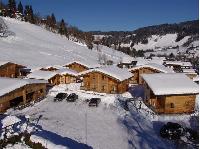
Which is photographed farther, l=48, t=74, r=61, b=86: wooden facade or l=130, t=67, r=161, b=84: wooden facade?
l=130, t=67, r=161, b=84: wooden facade

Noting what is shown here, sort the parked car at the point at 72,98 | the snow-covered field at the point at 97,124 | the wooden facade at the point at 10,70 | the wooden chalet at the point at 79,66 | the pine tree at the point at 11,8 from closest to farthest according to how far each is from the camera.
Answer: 1. the snow-covered field at the point at 97,124
2. the parked car at the point at 72,98
3. the wooden facade at the point at 10,70
4. the wooden chalet at the point at 79,66
5. the pine tree at the point at 11,8

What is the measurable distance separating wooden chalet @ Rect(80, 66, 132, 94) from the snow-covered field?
3.92 meters

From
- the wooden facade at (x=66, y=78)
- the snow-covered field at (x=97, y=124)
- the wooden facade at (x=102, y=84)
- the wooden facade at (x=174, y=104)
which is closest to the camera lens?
the snow-covered field at (x=97, y=124)

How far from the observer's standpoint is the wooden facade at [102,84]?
5956cm

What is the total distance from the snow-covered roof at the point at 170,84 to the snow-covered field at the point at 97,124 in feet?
11.7

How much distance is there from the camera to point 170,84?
4931cm

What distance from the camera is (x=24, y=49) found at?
399 ft

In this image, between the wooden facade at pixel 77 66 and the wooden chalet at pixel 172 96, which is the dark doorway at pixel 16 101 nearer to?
the wooden chalet at pixel 172 96

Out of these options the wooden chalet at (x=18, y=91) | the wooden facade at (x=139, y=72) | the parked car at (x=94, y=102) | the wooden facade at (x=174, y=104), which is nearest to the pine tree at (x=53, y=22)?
the wooden facade at (x=139, y=72)

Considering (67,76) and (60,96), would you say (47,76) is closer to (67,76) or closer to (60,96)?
(67,76)

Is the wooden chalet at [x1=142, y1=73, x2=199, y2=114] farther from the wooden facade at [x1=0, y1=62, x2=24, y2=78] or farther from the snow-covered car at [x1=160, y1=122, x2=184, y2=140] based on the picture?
the wooden facade at [x1=0, y1=62, x2=24, y2=78]

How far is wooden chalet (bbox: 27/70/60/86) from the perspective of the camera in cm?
6378

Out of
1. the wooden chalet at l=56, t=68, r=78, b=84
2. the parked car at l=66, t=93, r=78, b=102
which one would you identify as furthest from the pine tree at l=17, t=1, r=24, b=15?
the parked car at l=66, t=93, r=78, b=102

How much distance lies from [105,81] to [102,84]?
2.74ft
